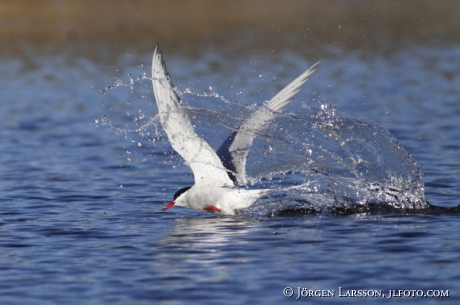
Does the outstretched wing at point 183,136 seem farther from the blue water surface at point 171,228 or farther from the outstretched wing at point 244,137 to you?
the blue water surface at point 171,228

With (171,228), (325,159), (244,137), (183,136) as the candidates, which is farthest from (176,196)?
(325,159)

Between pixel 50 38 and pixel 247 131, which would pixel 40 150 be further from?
pixel 50 38

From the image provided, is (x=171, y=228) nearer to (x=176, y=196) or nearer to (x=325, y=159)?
(x=176, y=196)

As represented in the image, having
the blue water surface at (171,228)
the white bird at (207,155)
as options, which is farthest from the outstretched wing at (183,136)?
the blue water surface at (171,228)

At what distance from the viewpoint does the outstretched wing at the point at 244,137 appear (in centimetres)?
797

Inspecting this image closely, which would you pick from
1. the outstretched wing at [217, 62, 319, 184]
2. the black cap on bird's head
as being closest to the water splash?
the outstretched wing at [217, 62, 319, 184]

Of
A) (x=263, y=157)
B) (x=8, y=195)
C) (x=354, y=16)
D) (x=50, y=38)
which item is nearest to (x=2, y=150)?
(x=8, y=195)

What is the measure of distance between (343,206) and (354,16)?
20.5 metres

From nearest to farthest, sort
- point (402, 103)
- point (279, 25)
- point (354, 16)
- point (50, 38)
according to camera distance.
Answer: point (402, 103) → point (50, 38) → point (279, 25) → point (354, 16)

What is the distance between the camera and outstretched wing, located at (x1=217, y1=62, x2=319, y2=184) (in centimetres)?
797

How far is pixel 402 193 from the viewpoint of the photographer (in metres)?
7.99

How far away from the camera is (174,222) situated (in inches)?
307

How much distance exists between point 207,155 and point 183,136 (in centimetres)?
30

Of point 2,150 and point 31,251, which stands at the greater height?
point 2,150
